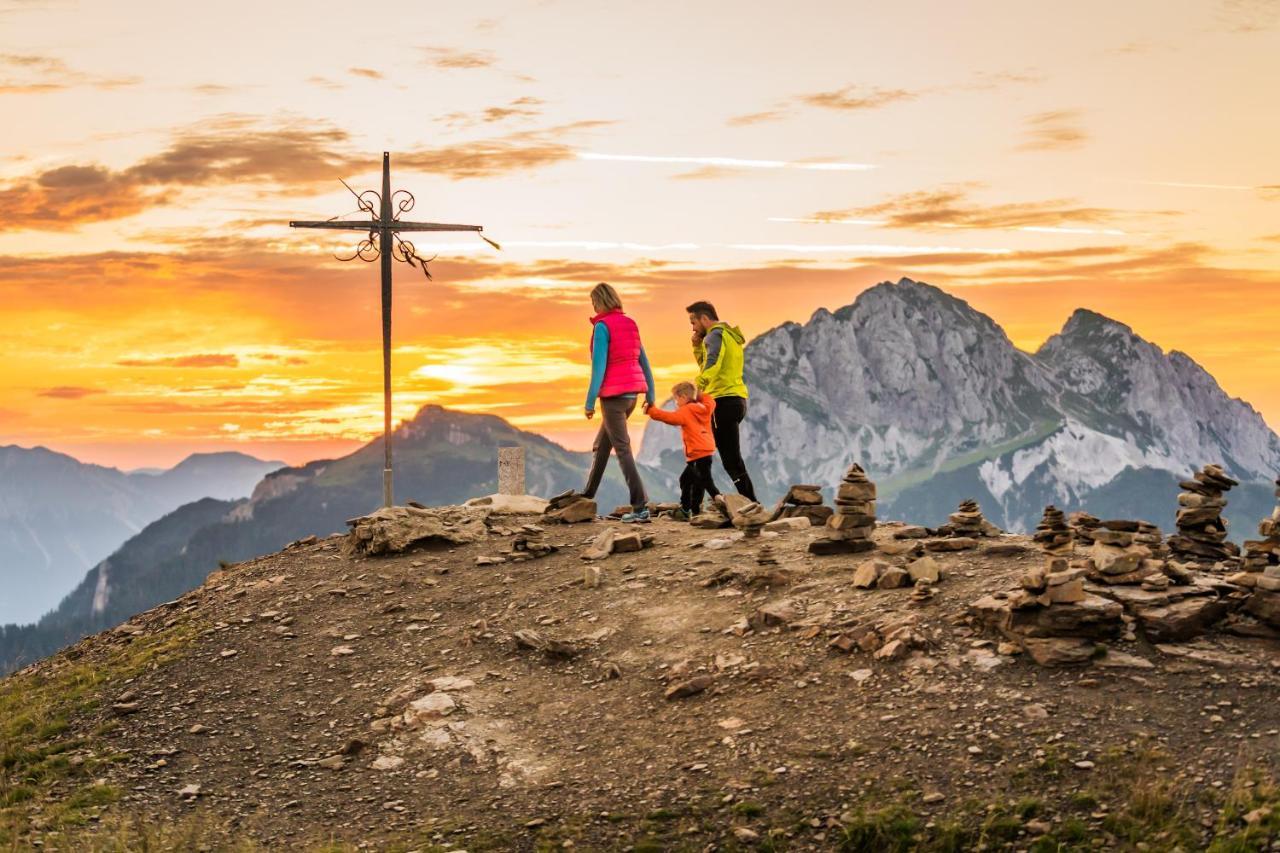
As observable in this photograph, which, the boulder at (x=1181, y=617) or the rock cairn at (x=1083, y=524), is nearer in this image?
the boulder at (x=1181, y=617)

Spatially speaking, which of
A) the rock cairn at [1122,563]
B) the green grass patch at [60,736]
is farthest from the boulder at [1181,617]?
the green grass patch at [60,736]

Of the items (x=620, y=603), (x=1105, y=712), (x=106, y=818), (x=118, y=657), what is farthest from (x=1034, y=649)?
(x=118, y=657)

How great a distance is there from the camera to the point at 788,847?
1234cm

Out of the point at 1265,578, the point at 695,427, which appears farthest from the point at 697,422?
the point at 1265,578

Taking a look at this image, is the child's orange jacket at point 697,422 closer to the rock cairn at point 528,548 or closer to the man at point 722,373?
the man at point 722,373

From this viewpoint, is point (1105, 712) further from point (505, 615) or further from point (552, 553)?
point (552, 553)

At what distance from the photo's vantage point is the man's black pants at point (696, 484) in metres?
23.4

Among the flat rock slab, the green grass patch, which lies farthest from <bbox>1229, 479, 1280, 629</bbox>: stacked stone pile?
Result: the green grass patch

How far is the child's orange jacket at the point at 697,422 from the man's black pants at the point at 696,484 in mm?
242

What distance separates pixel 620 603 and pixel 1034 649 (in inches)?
248

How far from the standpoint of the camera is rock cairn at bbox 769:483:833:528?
73.7 feet

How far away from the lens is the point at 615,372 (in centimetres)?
2288

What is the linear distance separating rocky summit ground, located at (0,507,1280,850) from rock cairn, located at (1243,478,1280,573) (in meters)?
1.89

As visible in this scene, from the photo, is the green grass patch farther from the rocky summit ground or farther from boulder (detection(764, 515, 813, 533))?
boulder (detection(764, 515, 813, 533))
